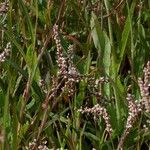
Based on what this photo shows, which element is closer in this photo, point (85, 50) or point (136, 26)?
point (85, 50)

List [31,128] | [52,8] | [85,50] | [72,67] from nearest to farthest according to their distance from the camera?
1. [72,67]
2. [31,128]
3. [85,50]
4. [52,8]

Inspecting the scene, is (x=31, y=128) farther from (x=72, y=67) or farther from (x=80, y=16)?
(x=80, y=16)

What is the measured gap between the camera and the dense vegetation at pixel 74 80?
3.77ft

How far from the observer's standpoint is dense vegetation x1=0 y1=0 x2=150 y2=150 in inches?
45.3

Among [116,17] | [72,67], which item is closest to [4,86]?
[72,67]

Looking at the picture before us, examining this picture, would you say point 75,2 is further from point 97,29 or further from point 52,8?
point 97,29

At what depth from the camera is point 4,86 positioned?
1.42m

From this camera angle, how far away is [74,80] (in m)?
1.08

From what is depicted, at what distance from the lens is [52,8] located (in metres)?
1.88

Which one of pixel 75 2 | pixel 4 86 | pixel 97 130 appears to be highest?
pixel 75 2

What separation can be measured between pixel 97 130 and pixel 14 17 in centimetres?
58

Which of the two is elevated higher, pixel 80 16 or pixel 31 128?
pixel 80 16

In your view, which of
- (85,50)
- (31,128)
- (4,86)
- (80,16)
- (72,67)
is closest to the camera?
(72,67)

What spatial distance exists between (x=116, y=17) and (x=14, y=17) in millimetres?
338
